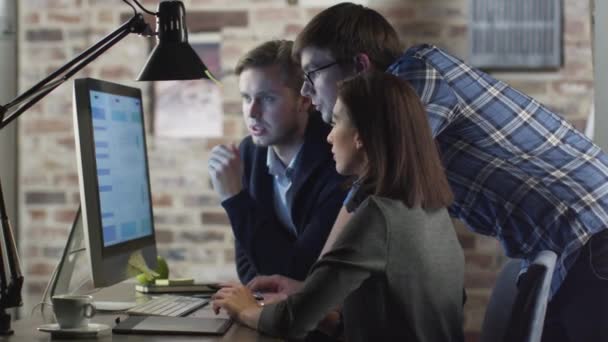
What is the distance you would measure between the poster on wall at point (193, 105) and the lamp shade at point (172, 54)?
3.53 ft

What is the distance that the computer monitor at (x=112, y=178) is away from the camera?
1.93m

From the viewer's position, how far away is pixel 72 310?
1.69m

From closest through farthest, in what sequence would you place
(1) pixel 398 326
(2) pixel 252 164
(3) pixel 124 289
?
(1) pixel 398 326 → (3) pixel 124 289 → (2) pixel 252 164

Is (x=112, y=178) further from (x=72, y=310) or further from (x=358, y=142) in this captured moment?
(x=358, y=142)

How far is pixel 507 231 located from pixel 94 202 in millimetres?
913

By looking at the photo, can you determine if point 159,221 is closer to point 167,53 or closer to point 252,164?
point 252,164

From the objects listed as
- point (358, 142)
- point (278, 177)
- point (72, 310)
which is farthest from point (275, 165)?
point (72, 310)

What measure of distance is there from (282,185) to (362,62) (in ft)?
2.11

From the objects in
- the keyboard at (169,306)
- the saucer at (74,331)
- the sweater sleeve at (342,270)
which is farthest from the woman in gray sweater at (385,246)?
the saucer at (74,331)

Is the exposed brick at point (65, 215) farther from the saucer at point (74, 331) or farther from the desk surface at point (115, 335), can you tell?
the saucer at point (74, 331)

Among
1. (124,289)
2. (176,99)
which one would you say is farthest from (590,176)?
(176,99)

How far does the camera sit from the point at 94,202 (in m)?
1.94

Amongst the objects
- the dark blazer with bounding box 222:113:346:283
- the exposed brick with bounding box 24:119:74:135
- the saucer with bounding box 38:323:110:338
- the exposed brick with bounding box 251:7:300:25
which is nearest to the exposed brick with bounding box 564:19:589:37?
the exposed brick with bounding box 251:7:300:25

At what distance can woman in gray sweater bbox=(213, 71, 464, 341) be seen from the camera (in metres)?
1.69
